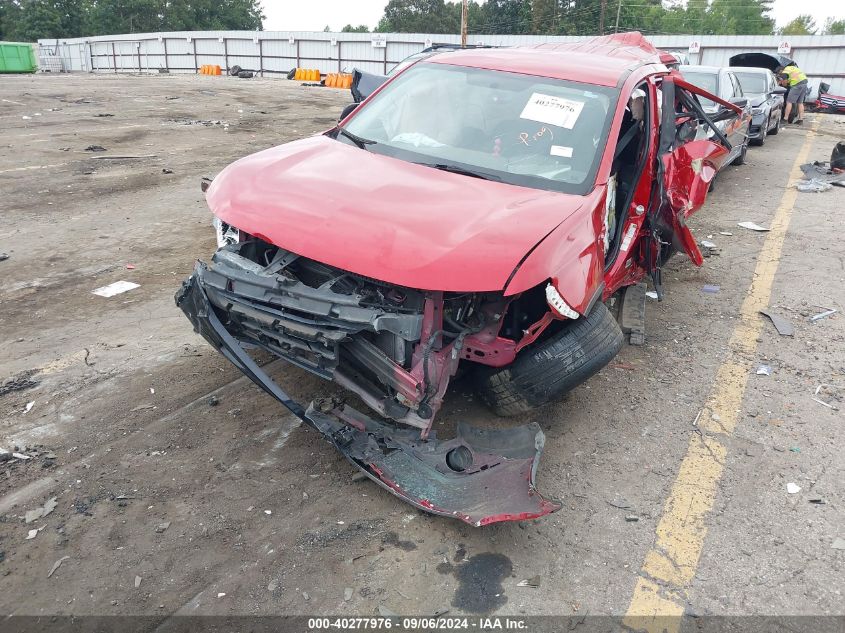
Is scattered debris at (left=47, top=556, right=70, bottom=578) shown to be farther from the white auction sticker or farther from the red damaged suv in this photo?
the white auction sticker

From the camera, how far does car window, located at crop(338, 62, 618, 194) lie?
380cm

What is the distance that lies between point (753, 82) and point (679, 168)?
11.0m

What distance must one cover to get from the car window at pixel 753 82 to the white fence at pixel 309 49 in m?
8.84

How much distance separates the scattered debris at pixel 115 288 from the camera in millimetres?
5295

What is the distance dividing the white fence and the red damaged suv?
1901cm

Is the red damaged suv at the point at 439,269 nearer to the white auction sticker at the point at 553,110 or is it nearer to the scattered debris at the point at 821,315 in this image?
the white auction sticker at the point at 553,110

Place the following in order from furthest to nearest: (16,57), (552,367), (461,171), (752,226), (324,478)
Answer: (16,57)
(752,226)
(461,171)
(552,367)
(324,478)

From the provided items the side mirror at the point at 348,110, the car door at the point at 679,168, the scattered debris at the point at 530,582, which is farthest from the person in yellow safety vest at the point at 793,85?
the scattered debris at the point at 530,582

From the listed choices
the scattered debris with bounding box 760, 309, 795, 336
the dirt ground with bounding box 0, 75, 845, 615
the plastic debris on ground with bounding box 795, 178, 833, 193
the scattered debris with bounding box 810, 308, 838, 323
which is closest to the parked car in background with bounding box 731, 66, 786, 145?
the plastic debris on ground with bounding box 795, 178, 833, 193

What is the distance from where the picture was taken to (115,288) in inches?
213

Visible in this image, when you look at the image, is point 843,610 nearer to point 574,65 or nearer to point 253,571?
point 253,571

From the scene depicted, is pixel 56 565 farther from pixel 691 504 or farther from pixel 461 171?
pixel 691 504

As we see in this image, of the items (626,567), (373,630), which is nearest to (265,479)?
(373,630)

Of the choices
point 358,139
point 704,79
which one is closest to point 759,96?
point 704,79
